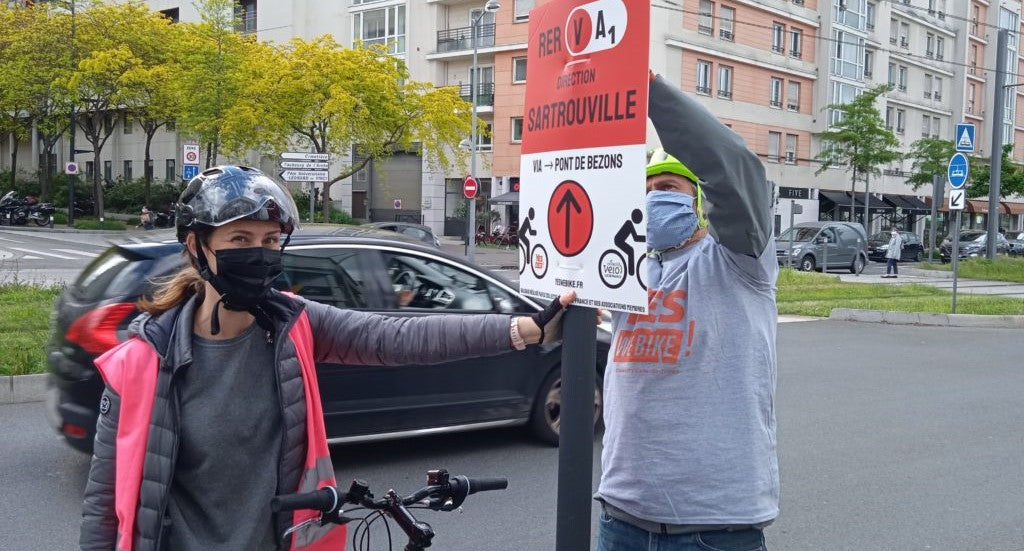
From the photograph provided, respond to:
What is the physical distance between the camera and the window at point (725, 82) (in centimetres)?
4522

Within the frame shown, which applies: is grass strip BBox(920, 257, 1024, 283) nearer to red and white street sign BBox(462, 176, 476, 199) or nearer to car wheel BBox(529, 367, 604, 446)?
red and white street sign BBox(462, 176, 476, 199)

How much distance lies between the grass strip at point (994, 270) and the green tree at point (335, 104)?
18.4 m

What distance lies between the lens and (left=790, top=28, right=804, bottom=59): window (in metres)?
48.9

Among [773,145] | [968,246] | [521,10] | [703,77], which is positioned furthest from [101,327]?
[773,145]

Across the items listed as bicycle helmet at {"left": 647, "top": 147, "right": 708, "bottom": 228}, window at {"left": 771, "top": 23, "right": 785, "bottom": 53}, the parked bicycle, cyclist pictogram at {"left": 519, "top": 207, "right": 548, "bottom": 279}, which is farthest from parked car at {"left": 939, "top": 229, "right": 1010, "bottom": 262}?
the parked bicycle

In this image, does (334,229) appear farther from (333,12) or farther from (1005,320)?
(333,12)

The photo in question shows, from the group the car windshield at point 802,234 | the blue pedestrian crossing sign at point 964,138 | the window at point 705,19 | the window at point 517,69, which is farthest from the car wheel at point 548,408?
the window at point 705,19

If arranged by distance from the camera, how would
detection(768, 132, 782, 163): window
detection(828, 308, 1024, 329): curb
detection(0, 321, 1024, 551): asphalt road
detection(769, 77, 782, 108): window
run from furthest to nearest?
detection(768, 132, 782, 163): window → detection(769, 77, 782, 108): window → detection(828, 308, 1024, 329): curb → detection(0, 321, 1024, 551): asphalt road

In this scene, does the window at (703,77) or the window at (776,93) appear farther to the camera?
the window at (776,93)

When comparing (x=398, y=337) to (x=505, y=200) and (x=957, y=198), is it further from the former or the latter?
(x=505, y=200)

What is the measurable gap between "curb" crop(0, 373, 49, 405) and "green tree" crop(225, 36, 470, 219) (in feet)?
84.4

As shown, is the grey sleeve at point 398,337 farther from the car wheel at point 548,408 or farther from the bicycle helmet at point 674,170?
the car wheel at point 548,408

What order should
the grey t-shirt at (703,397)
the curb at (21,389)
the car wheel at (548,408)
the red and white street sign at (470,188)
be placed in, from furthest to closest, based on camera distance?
the red and white street sign at (470,188) → the curb at (21,389) → the car wheel at (548,408) → the grey t-shirt at (703,397)

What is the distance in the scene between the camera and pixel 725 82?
45656 millimetres
